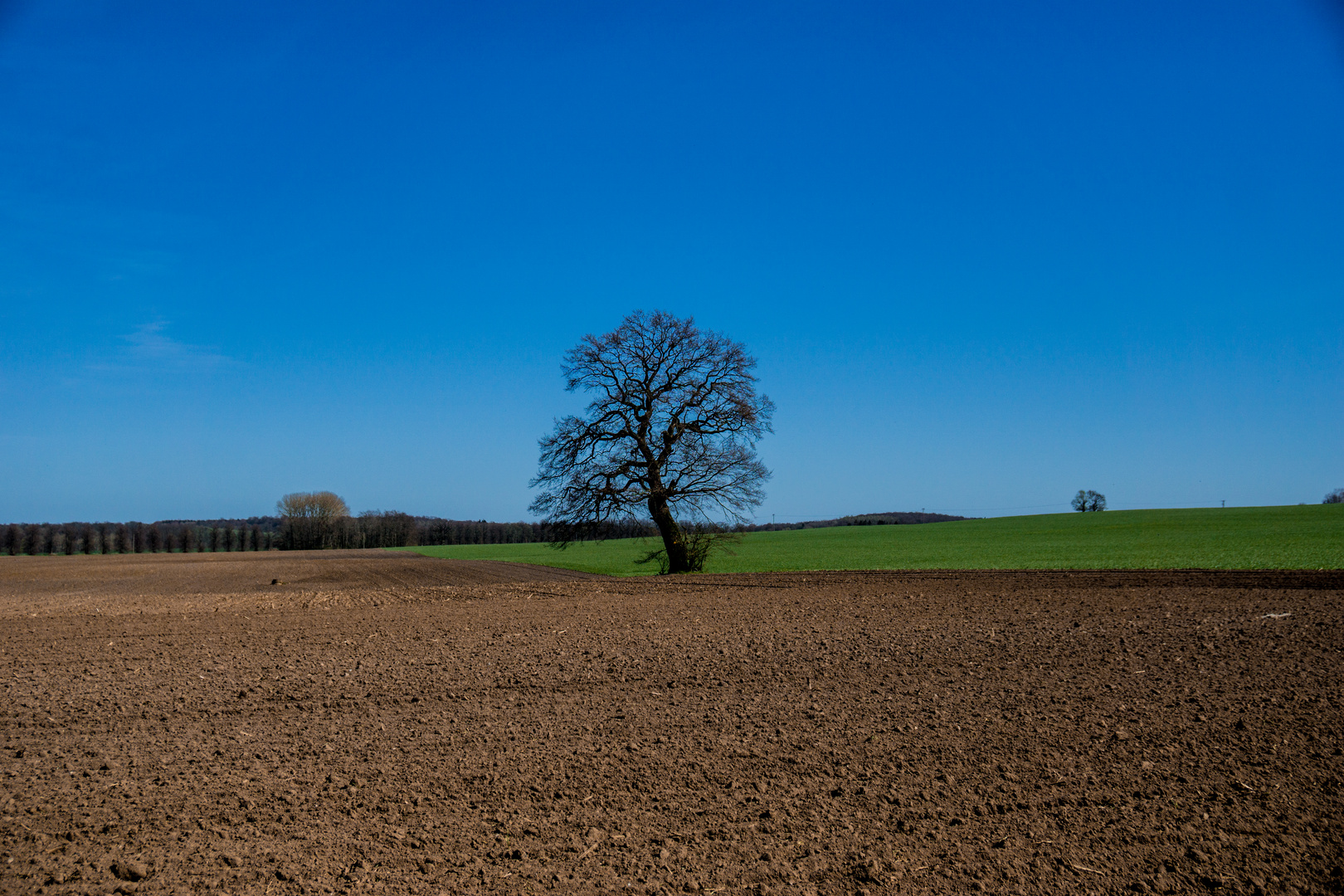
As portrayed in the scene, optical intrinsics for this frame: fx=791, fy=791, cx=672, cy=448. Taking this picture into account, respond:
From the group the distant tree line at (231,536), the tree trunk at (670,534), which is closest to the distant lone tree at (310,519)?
the distant tree line at (231,536)

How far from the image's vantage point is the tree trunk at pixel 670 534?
27.8 meters

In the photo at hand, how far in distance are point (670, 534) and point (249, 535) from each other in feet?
313

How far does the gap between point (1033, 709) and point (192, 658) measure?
10.8 metres

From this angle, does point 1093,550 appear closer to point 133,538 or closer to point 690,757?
point 690,757

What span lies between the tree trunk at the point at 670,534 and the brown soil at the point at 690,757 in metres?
14.2

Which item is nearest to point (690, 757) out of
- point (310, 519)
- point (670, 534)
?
point (670, 534)

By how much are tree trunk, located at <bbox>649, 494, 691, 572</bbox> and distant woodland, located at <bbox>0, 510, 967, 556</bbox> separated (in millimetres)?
67813

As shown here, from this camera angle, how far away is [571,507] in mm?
27312

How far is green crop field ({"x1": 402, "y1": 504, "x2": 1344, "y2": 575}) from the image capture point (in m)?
27.3

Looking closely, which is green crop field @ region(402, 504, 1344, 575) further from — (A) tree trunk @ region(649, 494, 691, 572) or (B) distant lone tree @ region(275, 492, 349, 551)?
(B) distant lone tree @ region(275, 492, 349, 551)

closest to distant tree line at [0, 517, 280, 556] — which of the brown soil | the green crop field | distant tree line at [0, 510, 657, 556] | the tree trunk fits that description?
distant tree line at [0, 510, 657, 556]

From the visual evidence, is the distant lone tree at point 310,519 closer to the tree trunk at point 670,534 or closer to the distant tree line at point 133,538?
the distant tree line at point 133,538

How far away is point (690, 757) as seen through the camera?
6.70 m

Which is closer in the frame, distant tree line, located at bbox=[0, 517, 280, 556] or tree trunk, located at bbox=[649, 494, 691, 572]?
tree trunk, located at bbox=[649, 494, 691, 572]
